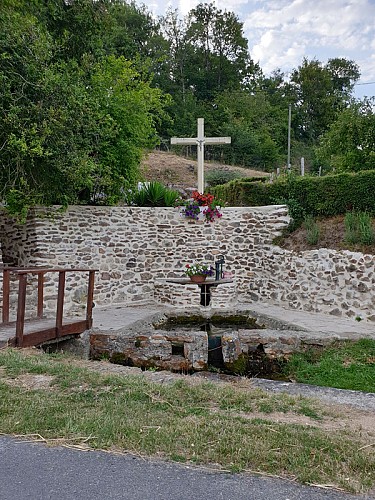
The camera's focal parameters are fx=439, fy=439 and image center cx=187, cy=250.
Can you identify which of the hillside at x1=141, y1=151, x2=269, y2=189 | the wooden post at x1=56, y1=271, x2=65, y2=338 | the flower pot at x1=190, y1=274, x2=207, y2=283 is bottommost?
the wooden post at x1=56, y1=271, x2=65, y2=338

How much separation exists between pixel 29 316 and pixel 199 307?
3930mm

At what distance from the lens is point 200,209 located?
1070cm

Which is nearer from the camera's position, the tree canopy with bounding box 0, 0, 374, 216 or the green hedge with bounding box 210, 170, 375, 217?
the tree canopy with bounding box 0, 0, 374, 216

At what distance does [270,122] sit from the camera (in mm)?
34062

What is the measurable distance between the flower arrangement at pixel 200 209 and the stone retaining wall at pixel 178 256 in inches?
7.0

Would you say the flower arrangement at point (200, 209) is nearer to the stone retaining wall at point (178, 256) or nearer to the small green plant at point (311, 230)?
the stone retaining wall at point (178, 256)

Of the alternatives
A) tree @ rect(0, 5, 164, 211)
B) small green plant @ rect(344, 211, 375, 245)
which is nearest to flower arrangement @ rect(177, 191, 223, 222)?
tree @ rect(0, 5, 164, 211)

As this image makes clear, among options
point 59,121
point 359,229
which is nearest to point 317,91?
point 359,229

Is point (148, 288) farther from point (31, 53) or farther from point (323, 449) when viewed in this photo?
point (323, 449)

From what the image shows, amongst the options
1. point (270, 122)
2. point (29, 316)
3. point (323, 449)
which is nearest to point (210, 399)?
point (323, 449)

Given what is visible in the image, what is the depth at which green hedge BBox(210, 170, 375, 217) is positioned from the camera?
952 cm

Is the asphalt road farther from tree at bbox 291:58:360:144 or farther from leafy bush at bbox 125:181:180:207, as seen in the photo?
tree at bbox 291:58:360:144

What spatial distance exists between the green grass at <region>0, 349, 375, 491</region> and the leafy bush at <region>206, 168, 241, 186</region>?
17.7 metres

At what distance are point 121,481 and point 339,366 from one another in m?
4.35
